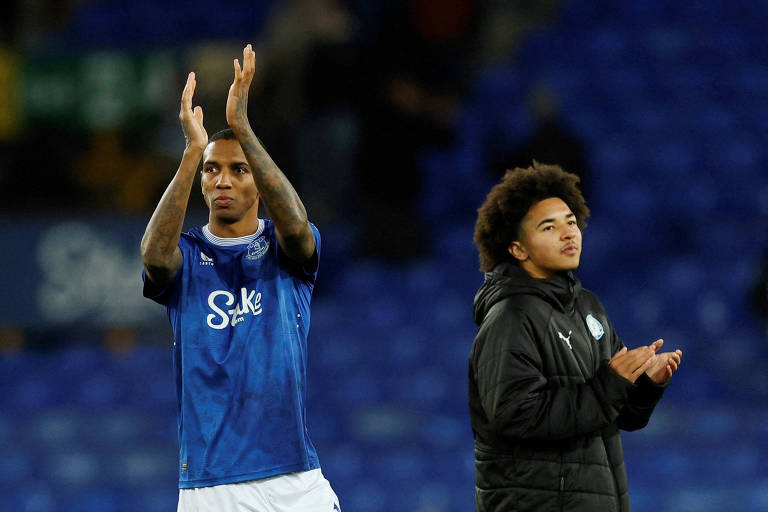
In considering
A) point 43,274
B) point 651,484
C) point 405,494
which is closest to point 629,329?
point 651,484

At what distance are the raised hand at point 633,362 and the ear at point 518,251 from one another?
0.44m

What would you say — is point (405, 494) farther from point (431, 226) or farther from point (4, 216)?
point (4, 216)

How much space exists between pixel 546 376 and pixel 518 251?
0.44 meters

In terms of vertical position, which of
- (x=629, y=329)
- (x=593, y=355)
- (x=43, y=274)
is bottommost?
(x=593, y=355)

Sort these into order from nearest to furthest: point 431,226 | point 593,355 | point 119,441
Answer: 1. point 593,355
2. point 119,441
3. point 431,226

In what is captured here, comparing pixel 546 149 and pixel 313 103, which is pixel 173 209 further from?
pixel 313 103

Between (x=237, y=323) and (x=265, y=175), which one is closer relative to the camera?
(x=265, y=175)

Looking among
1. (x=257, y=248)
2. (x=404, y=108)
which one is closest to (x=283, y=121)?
(x=404, y=108)

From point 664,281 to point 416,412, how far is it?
2454 millimetres

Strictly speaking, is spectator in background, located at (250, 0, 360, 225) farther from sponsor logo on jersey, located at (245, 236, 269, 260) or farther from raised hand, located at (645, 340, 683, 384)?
raised hand, located at (645, 340, 683, 384)

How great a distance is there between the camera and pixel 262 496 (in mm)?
3475

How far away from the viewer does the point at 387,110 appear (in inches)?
357

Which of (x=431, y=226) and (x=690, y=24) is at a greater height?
(x=690, y=24)

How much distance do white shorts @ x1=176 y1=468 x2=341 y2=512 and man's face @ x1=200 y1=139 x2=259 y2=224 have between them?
83cm
